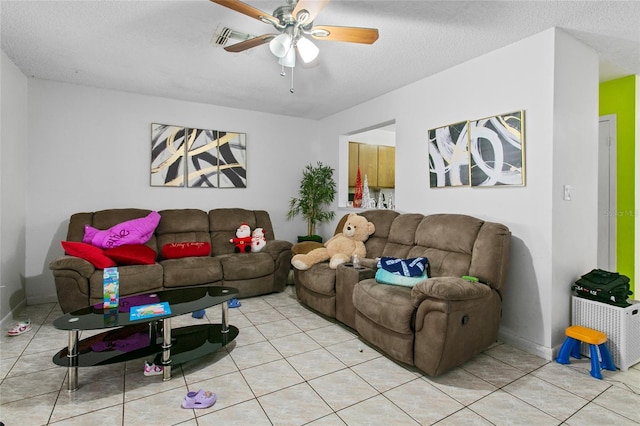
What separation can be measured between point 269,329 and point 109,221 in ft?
7.64

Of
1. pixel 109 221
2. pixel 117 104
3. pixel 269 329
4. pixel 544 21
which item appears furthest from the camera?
pixel 117 104

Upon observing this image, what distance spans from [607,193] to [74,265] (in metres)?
5.51

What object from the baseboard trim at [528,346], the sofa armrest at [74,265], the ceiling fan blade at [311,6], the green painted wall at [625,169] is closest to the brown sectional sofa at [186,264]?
the sofa armrest at [74,265]

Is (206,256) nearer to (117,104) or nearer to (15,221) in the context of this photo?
(15,221)

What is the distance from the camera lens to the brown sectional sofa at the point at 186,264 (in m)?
3.10

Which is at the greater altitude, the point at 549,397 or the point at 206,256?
the point at 206,256

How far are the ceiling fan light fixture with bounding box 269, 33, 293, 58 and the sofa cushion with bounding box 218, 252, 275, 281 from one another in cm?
243

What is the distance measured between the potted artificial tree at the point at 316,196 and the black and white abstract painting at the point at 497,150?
244cm

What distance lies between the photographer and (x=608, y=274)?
8.65 feet

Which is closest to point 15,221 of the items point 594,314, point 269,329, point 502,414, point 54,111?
point 54,111

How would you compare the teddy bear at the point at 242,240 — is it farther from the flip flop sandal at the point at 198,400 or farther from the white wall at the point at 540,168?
the white wall at the point at 540,168

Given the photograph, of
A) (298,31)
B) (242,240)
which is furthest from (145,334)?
(298,31)

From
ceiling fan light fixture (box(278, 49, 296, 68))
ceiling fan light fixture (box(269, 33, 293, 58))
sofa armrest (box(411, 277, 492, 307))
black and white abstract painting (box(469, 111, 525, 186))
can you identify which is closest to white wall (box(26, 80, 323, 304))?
ceiling fan light fixture (box(278, 49, 296, 68))

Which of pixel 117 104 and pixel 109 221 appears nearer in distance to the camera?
pixel 109 221
